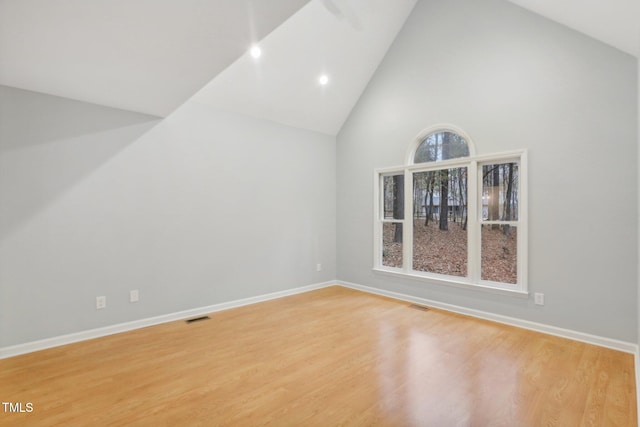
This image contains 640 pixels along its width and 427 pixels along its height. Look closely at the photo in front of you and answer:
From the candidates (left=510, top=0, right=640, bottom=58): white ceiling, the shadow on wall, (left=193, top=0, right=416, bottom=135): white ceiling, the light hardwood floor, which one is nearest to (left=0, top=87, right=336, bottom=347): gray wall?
the shadow on wall

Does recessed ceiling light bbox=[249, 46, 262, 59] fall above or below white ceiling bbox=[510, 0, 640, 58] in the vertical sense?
above

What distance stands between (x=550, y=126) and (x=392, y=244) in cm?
257

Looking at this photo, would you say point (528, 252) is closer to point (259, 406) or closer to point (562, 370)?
point (562, 370)

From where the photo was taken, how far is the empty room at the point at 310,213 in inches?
81.4

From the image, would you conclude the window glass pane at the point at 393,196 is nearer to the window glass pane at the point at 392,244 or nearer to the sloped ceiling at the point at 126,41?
the window glass pane at the point at 392,244

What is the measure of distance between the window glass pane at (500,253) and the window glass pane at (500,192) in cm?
14

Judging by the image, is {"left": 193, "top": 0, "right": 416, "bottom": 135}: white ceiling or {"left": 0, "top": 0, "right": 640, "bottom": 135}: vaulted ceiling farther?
{"left": 193, "top": 0, "right": 416, "bottom": 135}: white ceiling

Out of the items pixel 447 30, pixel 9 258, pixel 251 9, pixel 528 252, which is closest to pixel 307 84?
pixel 447 30

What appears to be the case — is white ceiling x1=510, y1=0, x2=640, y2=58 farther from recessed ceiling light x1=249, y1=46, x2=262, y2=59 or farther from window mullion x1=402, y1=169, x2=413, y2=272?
recessed ceiling light x1=249, y1=46, x2=262, y2=59

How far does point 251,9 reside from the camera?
175 cm

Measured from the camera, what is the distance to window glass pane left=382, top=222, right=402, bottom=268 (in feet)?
16.0

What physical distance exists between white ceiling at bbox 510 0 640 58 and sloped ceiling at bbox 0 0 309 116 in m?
2.47

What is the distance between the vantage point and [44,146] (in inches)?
114

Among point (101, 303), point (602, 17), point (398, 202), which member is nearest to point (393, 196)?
point (398, 202)
